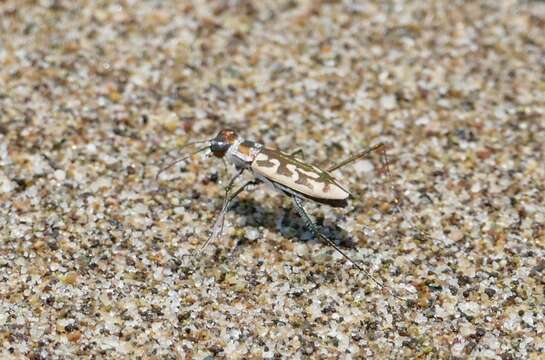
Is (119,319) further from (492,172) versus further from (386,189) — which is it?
(492,172)

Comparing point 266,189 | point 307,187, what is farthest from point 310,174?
point 266,189

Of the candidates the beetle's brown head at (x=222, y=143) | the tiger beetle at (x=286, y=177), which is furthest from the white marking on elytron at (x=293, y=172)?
the beetle's brown head at (x=222, y=143)

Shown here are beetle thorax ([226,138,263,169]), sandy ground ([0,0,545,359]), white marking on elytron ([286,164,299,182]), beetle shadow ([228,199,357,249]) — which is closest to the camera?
sandy ground ([0,0,545,359])

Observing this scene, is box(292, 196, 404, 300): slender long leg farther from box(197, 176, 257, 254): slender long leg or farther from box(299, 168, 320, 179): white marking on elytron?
box(197, 176, 257, 254): slender long leg

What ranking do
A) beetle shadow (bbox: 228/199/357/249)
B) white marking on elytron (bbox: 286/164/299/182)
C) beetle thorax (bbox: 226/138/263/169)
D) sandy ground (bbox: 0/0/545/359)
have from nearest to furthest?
1. sandy ground (bbox: 0/0/545/359)
2. white marking on elytron (bbox: 286/164/299/182)
3. beetle thorax (bbox: 226/138/263/169)
4. beetle shadow (bbox: 228/199/357/249)

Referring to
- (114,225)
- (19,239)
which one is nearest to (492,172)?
(114,225)

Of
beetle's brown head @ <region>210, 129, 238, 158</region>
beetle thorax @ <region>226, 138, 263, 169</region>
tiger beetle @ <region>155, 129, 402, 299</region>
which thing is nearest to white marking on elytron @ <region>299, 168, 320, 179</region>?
tiger beetle @ <region>155, 129, 402, 299</region>

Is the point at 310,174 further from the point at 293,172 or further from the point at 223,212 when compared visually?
the point at 223,212

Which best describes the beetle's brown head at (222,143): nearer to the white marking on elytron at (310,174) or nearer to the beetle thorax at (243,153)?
the beetle thorax at (243,153)
